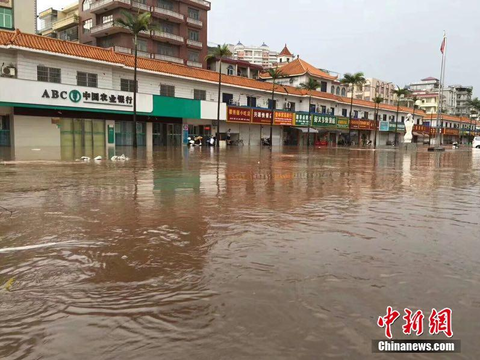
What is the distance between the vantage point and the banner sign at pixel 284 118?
48.8m

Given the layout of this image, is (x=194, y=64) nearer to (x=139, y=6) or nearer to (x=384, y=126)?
(x=139, y=6)

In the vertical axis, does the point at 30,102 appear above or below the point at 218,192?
above

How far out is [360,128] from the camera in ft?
210

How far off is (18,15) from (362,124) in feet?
163

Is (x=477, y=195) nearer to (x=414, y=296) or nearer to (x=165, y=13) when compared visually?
(x=414, y=296)

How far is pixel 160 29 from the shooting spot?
150 feet

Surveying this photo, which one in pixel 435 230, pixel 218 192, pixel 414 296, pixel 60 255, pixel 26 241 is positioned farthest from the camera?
pixel 218 192

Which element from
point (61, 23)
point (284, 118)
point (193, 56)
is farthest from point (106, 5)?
point (284, 118)

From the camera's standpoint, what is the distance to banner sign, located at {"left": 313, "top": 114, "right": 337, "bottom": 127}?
54.5 meters

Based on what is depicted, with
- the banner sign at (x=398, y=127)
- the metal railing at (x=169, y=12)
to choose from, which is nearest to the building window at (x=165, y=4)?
the metal railing at (x=169, y=12)

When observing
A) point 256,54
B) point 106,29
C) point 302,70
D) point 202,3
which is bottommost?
point 302,70

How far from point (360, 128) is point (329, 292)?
211 ft

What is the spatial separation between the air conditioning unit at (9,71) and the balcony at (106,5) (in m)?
21.7

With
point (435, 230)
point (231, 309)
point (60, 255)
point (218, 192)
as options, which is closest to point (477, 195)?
point (435, 230)
